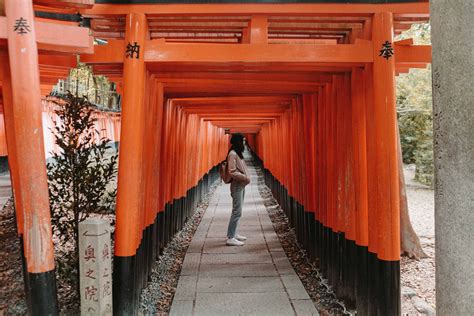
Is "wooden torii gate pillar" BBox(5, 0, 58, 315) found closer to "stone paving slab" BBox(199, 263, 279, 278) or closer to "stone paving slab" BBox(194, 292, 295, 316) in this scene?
"stone paving slab" BBox(194, 292, 295, 316)

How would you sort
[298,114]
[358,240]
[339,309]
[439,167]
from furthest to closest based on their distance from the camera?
[298,114] < [339,309] < [358,240] < [439,167]

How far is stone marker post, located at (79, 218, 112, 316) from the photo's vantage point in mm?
2994

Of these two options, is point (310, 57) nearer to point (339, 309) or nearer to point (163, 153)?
point (339, 309)

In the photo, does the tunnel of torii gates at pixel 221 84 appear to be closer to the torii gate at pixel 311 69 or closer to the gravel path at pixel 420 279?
the torii gate at pixel 311 69

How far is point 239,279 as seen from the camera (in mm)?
5102

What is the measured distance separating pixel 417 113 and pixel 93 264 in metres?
11.7

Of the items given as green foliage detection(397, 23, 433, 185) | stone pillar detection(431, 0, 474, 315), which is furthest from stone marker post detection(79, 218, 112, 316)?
green foliage detection(397, 23, 433, 185)

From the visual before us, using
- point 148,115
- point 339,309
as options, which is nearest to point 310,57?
point 148,115

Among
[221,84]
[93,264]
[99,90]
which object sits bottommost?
[93,264]

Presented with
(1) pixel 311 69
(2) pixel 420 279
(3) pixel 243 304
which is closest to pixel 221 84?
(1) pixel 311 69

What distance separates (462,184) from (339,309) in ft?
10.3

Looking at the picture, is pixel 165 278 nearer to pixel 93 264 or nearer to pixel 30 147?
pixel 93 264

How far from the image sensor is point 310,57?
363 cm

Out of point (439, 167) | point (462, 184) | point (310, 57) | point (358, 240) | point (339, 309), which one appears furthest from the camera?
point (339, 309)
